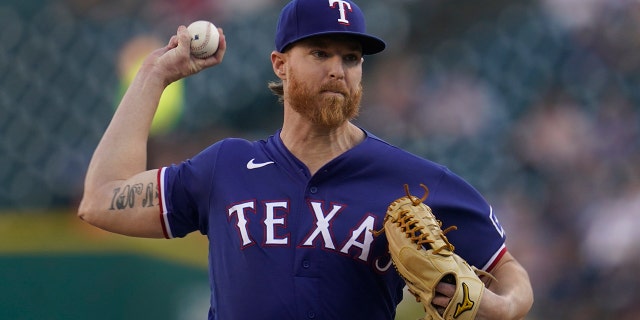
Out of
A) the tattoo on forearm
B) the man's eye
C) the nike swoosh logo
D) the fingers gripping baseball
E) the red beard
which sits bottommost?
the tattoo on forearm

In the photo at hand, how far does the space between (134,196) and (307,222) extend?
1.80 ft

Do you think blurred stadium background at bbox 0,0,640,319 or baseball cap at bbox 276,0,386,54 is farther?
blurred stadium background at bbox 0,0,640,319

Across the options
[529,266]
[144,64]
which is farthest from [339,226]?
[529,266]

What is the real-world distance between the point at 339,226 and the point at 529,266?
3.24 metres

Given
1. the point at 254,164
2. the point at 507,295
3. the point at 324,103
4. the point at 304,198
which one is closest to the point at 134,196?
the point at 254,164

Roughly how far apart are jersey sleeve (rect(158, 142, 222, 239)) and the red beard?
0.30 metres

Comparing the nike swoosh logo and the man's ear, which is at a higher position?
the man's ear

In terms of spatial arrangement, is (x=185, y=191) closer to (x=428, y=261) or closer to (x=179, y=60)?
(x=179, y=60)

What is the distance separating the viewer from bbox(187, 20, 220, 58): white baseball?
2.92 meters

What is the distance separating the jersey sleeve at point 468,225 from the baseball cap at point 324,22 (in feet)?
1.58

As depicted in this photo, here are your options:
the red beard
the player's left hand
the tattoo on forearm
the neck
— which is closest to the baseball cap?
the red beard

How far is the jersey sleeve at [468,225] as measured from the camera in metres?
2.64

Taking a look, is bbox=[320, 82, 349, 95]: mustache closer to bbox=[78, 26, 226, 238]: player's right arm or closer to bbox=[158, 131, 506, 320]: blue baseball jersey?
bbox=[158, 131, 506, 320]: blue baseball jersey

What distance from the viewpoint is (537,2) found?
6016 millimetres
